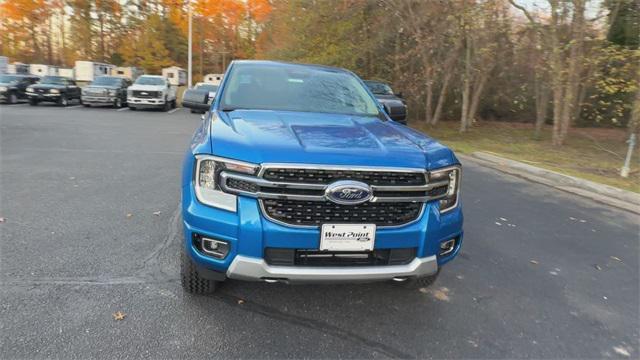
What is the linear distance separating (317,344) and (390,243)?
0.78 metres

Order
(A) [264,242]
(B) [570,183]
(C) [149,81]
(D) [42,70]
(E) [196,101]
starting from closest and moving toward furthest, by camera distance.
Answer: (A) [264,242] < (E) [196,101] < (B) [570,183] < (C) [149,81] < (D) [42,70]

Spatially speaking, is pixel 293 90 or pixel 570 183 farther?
pixel 570 183

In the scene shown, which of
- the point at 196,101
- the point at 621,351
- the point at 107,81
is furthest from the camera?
the point at 107,81

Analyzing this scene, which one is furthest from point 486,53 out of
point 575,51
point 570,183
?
point 570,183

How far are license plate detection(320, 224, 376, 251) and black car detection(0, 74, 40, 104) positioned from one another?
2298 cm

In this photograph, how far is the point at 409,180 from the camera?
2811mm

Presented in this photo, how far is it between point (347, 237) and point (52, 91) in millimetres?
22618

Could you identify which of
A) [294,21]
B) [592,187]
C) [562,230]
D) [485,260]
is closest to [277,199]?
[485,260]

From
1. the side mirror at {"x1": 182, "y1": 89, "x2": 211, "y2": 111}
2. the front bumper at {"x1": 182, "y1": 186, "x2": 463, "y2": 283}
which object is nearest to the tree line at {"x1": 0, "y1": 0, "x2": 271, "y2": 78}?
the side mirror at {"x1": 182, "y1": 89, "x2": 211, "y2": 111}

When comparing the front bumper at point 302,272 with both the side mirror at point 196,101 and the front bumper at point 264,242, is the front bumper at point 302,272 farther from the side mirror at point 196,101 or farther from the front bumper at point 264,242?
the side mirror at point 196,101

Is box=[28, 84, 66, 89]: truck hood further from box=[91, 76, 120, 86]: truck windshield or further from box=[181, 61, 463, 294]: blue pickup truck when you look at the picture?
box=[181, 61, 463, 294]: blue pickup truck

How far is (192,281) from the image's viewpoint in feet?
10.5

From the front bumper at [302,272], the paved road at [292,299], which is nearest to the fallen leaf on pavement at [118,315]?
the paved road at [292,299]

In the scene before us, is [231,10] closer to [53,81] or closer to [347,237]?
[53,81]
